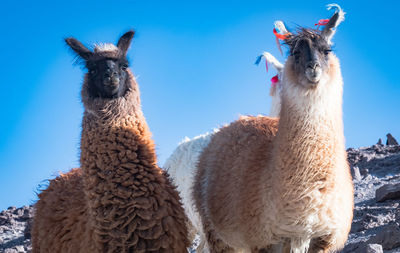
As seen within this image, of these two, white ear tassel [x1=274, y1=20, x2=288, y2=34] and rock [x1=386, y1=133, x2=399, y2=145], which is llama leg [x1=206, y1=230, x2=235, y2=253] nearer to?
white ear tassel [x1=274, y1=20, x2=288, y2=34]

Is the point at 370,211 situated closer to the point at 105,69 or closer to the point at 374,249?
the point at 374,249

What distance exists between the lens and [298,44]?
408cm

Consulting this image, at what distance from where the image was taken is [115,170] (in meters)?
3.34

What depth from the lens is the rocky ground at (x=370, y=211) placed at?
5000mm

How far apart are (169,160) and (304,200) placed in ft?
9.49

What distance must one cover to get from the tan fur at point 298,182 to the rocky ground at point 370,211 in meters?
1.07

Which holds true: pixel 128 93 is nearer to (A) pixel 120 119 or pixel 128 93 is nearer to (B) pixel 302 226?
(A) pixel 120 119

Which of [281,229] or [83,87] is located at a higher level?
[83,87]

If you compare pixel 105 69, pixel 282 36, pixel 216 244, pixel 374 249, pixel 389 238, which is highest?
pixel 282 36

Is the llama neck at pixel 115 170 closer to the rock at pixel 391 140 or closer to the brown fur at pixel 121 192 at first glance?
the brown fur at pixel 121 192

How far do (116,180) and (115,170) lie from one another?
0.08m

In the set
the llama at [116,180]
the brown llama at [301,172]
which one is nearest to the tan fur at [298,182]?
the brown llama at [301,172]

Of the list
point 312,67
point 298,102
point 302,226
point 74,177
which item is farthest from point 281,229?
point 74,177

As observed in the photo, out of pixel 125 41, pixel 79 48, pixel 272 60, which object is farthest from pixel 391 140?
pixel 79 48
